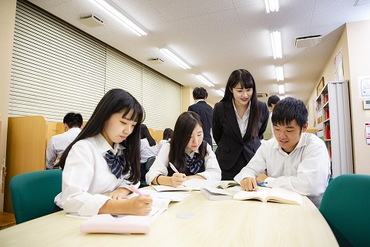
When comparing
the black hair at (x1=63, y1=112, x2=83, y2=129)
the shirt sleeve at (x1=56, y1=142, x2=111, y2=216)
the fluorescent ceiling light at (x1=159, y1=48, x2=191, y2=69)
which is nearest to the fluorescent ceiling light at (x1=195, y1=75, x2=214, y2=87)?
the fluorescent ceiling light at (x1=159, y1=48, x2=191, y2=69)

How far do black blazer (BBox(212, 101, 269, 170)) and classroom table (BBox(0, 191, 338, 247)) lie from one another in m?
0.92

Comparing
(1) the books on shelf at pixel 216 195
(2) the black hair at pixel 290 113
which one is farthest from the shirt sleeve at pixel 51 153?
(2) the black hair at pixel 290 113

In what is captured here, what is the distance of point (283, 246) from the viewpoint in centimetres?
60

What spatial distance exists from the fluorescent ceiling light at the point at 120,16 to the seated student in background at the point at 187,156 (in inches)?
90.6

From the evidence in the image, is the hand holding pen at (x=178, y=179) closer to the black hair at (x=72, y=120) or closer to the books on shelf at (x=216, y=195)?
the books on shelf at (x=216, y=195)

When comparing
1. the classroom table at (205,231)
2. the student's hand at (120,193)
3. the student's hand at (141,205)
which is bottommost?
the classroom table at (205,231)

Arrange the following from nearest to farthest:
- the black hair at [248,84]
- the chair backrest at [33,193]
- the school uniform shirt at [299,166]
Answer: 1. the chair backrest at [33,193]
2. the school uniform shirt at [299,166]
3. the black hair at [248,84]

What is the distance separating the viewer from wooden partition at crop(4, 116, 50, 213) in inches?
110

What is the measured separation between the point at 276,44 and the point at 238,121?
124 inches

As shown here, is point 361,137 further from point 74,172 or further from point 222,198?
point 74,172

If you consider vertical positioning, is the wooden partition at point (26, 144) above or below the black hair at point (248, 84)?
below

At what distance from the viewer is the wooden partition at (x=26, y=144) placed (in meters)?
2.80

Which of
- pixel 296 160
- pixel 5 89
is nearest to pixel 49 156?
pixel 5 89

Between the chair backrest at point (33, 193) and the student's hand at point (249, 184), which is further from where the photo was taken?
the student's hand at point (249, 184)
